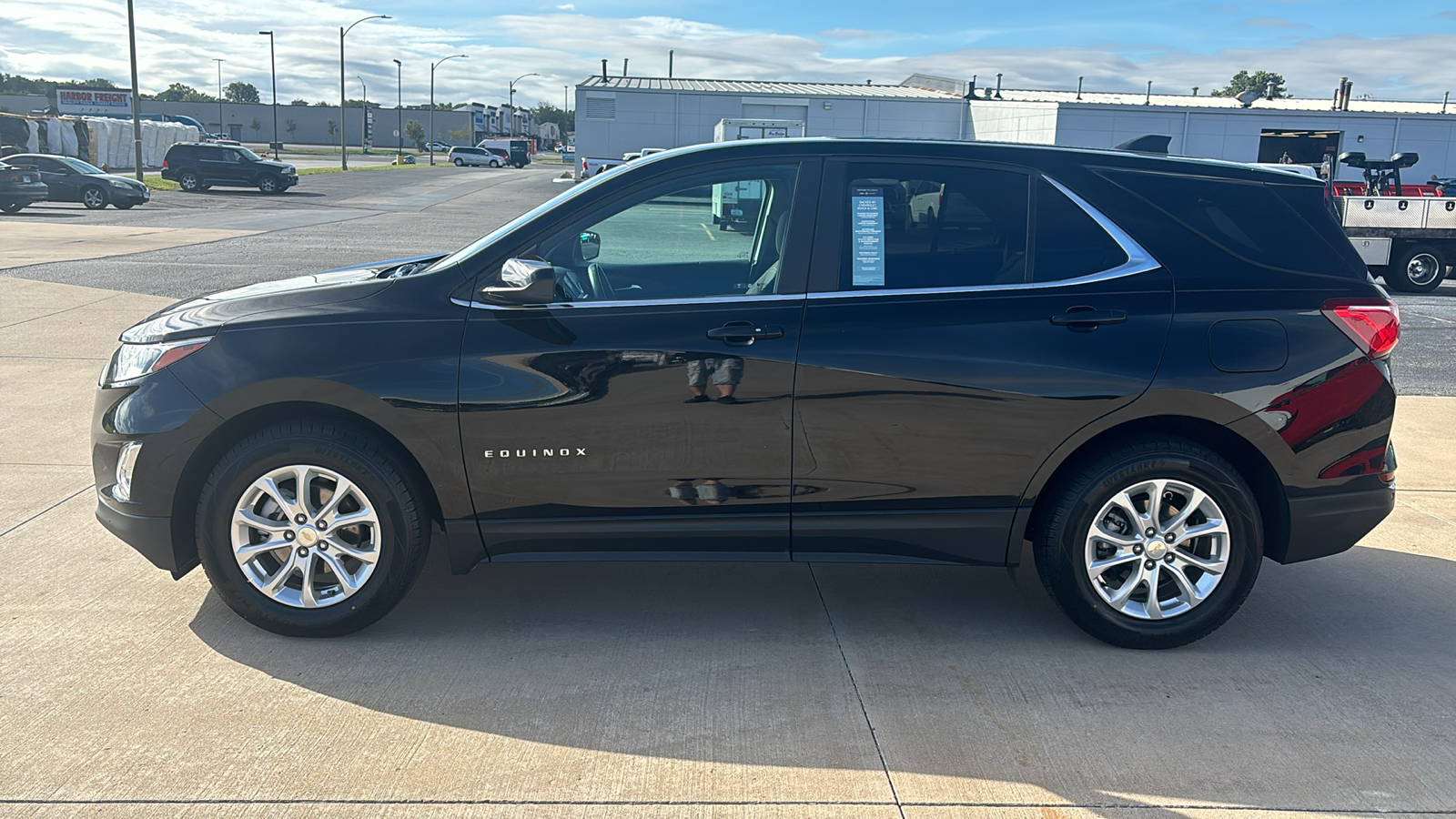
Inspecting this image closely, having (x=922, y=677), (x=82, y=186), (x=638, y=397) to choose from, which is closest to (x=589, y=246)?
(x=638, y=397)

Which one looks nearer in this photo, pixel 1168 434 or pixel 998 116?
pixel 1168 434

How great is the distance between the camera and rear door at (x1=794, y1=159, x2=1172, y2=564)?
389 centimetres

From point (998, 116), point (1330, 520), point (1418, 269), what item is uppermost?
point (998, 116)

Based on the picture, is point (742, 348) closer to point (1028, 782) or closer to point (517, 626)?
point (517, 626)

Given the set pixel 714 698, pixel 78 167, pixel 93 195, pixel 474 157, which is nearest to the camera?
pixel 714 698

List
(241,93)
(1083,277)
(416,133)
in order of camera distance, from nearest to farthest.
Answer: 1. (1083,277)
2. (416,133)
3. (241,93)

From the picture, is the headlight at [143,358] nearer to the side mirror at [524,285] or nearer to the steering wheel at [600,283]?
the side mirror at [524,285]

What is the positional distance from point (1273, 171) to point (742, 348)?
211 centimetres

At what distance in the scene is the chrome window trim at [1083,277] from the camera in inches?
156

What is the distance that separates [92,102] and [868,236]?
341 ft

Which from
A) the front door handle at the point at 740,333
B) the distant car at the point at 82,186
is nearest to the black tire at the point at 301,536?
the front door handle at the point at 740,333

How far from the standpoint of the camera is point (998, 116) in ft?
157

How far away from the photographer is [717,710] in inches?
141

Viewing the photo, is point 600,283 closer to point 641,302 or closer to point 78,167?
point 641,302
